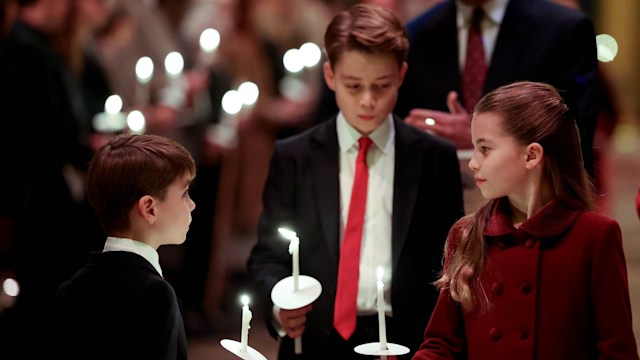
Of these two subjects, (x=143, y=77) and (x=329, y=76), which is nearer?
(x=329, y=76)

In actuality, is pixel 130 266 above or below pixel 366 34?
below

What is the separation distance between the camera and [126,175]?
2908mm

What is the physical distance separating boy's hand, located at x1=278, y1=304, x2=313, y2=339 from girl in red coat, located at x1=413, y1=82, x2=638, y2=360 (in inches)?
21.3

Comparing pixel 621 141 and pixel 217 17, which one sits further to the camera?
pixel 621 141

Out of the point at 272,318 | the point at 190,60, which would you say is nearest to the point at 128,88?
the point at 190,60

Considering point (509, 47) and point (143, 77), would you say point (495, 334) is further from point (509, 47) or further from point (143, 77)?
point (143, 77)

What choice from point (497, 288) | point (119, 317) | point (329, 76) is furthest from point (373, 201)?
point (119, 317)

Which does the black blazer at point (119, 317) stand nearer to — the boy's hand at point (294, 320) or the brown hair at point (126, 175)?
the brown hair at point (126, 175)

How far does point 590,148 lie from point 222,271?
3.17 m

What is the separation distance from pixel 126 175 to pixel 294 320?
728mm

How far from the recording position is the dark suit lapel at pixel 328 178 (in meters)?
3.46

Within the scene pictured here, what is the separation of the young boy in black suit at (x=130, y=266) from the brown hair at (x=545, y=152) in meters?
0.70

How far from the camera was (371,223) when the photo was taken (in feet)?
11.4

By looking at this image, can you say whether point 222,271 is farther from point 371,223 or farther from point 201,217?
point 371,223
